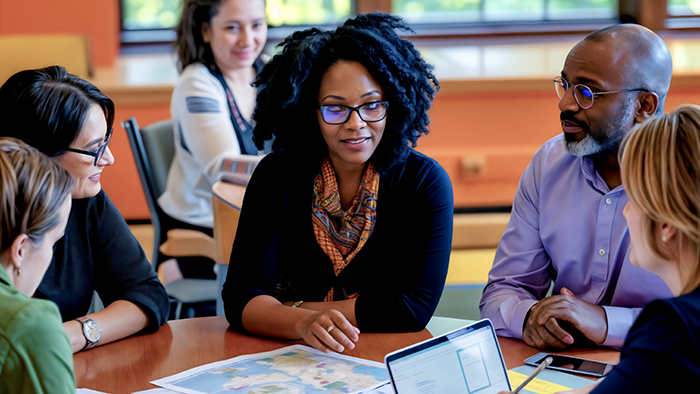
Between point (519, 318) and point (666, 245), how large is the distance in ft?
1.69

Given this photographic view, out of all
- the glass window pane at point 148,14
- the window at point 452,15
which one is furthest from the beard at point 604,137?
the glass window pane at point 148,14

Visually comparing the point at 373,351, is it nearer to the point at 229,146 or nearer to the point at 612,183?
the point at 612,183

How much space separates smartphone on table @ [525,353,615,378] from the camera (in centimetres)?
119

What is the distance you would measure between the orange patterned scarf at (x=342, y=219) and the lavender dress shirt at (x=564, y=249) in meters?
0.34

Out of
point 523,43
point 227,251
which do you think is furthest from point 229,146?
point 523,43

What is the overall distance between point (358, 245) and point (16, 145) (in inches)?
31.7

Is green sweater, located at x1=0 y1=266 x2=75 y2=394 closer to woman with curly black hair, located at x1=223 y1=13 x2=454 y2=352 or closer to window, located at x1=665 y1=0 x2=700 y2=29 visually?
woman with curly black hair, located at x1=223 y1=13 x2=454 y2=352

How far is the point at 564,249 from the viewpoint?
5.04 ft

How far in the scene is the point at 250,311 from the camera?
1.42 m

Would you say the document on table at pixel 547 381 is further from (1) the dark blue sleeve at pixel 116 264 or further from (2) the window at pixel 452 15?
(2) the window at pixel 452 15

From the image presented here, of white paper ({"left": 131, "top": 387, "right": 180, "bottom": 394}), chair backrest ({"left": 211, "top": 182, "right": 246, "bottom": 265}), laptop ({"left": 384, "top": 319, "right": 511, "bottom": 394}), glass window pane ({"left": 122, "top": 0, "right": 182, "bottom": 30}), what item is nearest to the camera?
laptop ({"left": 384, "top": 319, "right": 511, "bottom": 394})

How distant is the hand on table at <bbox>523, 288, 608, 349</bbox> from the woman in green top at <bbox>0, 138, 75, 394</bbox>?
0.87 metres

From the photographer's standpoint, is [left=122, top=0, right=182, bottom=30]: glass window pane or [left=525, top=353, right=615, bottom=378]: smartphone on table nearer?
[left=525, top=353, right=615, bottom=378]: smartphone on table

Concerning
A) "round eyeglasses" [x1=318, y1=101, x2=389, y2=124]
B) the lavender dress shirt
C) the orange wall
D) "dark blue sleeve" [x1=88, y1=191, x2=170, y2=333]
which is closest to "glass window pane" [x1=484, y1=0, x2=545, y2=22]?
the orange wall
